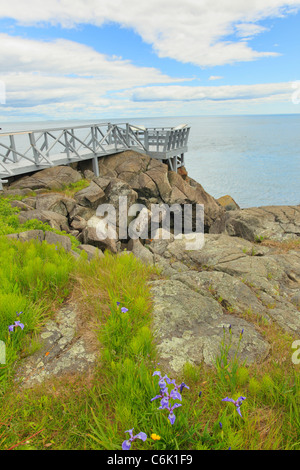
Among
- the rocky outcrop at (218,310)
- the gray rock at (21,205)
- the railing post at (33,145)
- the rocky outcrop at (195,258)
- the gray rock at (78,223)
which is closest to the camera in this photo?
the rocky outcrop at (218,310)

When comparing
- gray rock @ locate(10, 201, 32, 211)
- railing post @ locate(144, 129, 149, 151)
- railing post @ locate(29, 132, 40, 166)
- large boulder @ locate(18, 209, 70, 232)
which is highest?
railing post @ locate(144, 129, 149, 151)

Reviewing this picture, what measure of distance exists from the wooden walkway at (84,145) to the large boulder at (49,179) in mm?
305

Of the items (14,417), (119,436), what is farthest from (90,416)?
(14,417)

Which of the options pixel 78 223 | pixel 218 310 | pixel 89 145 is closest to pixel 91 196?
pixel 78 223

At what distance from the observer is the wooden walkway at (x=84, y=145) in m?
13.8

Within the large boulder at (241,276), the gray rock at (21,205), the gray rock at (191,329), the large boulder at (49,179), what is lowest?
the large boulder at (241,276)

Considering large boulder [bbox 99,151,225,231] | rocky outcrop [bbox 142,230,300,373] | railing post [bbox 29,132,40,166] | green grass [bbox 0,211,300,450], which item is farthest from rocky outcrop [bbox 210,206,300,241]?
green grass [bbox 0,211,300,450]

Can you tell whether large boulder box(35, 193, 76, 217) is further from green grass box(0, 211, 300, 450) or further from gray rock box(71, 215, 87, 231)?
green grass box(0, 211, 300, 450)

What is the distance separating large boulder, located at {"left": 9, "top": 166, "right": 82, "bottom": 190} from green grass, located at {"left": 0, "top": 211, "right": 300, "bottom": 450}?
35.0 feet

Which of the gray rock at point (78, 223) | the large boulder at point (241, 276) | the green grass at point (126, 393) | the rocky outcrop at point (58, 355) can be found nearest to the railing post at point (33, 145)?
the gray rock at point (78, 223)

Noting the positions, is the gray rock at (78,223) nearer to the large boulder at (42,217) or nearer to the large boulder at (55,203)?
the large boulder at (55,203)

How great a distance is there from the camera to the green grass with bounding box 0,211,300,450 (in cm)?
181

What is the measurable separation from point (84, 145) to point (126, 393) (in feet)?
53.9
